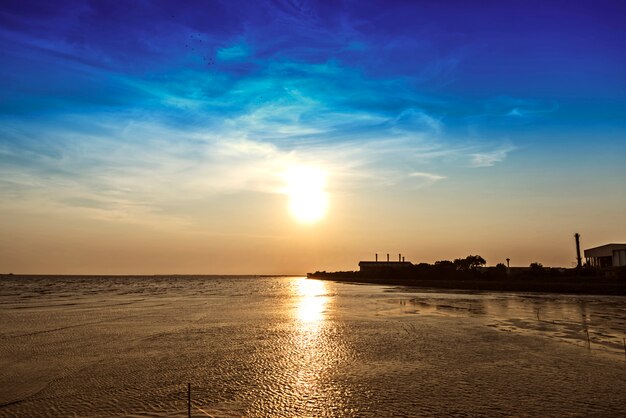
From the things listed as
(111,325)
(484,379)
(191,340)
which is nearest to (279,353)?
(191,340)

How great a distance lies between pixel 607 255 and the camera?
78.2 m

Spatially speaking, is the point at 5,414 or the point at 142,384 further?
the point at 142,384

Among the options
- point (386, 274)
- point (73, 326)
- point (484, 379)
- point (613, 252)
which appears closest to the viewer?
point (484, 379)

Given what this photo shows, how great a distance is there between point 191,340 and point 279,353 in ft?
17.8

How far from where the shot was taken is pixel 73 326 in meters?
24.1

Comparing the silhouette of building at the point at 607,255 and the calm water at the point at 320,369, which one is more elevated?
the silhouette of building at the point at 607,255

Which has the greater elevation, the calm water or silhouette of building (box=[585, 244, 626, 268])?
silhouette of building (box=[585, 244, 626, 268])

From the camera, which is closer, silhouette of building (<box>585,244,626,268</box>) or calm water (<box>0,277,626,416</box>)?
calm water (<box>0,277,626,416</box>)

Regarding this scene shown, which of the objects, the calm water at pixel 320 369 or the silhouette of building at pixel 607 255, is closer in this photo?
the calm water at pixel 320 369

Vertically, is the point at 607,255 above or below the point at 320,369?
above

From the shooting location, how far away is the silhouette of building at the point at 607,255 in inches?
2872

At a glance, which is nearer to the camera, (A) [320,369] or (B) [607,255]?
(A) [320,369]

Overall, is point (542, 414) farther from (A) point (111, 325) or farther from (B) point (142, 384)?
(A) point (111, 325)

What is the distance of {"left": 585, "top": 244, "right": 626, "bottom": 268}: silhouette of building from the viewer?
72.9 meters
